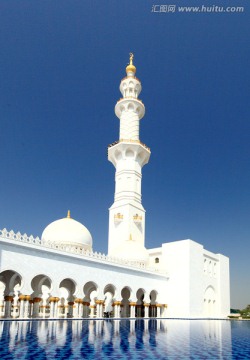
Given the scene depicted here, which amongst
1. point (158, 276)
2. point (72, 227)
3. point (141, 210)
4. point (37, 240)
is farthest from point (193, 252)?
point (37, 240)

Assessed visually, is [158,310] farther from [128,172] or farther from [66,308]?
[128,172]

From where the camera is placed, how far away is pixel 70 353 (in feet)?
29.7

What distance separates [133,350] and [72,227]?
2099cm

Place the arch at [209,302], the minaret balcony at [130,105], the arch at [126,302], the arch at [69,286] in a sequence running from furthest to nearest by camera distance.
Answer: the minaret balcony at [130,105] < the arch at [209,302] < the arch at [126,302] < the arch at [69,286]

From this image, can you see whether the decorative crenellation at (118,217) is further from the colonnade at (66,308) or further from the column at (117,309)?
the column at (117,309)

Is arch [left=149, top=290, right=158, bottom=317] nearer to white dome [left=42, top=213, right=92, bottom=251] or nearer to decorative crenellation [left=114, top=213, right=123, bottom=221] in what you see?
decorative crenellation [left=114, top=213, right=123, bottom=221]

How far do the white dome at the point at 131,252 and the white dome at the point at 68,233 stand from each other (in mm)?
3832

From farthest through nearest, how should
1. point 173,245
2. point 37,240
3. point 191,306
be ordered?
point 173,245 → point 191,306 → point 37,240

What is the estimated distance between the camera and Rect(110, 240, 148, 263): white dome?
110ft

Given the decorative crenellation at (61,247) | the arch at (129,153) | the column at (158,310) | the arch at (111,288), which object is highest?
the arch at (129,153)

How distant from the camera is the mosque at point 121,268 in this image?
23.2 meters

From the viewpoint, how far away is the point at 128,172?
38.3 metres

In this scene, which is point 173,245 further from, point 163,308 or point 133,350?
point 133,350

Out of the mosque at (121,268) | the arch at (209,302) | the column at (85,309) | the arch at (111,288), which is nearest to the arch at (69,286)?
the mosque at (121,268)
